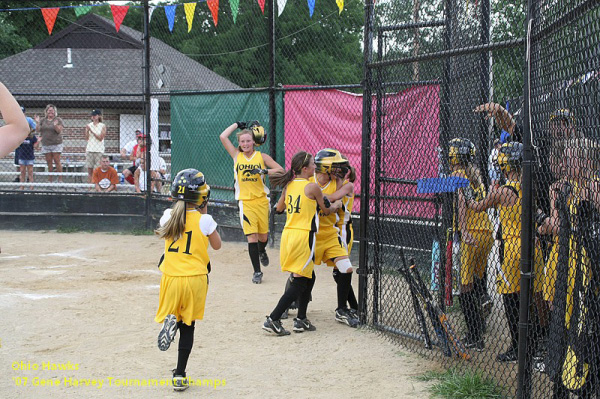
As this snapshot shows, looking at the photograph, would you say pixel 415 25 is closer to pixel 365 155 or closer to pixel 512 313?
pixel 365 155

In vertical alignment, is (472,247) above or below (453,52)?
below

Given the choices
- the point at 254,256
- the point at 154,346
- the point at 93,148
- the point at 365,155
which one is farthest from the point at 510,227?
the point at 93,148

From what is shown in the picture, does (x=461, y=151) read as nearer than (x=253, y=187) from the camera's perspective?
Yes

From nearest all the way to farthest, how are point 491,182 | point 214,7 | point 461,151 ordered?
point 461,151 < point 491,182 < point 214,7

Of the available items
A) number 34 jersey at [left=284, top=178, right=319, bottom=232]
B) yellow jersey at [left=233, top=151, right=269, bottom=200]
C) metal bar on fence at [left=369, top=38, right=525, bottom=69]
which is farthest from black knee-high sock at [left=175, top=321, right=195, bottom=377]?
yellow jersey at [left=233, top=151, right=269, bottom=200]

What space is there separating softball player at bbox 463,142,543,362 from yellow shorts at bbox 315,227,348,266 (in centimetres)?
187

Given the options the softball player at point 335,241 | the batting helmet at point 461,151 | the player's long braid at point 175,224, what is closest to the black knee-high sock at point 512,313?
the batting helmet at point 461,151

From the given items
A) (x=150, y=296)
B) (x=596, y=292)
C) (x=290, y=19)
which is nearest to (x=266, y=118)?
(x=290, y=19)

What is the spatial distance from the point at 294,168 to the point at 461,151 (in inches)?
69.3

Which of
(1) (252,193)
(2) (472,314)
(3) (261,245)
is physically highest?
(1) (252,193)

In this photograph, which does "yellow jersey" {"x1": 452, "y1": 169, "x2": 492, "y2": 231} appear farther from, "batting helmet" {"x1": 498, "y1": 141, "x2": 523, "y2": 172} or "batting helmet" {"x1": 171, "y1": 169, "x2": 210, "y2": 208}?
"batting helmet" {"x1": 171, "y1": 169, "x2": 210, "y2": 208}

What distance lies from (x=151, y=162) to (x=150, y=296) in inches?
219

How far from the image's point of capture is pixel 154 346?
6199 mm

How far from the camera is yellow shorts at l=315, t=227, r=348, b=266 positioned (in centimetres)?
705
